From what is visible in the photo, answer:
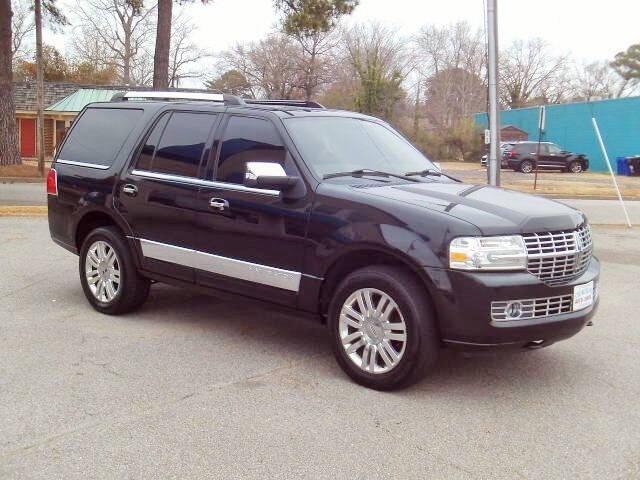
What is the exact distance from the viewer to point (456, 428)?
4109 mm

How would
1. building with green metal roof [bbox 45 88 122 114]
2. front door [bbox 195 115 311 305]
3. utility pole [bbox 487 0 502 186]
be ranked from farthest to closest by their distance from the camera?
1. building with green metal roof [bbox 45 88 122 114]
2. utility pole [bbox 487 0 502 186]
3. front door [bbox 195 115 311 305]

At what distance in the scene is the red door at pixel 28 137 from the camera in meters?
40.7

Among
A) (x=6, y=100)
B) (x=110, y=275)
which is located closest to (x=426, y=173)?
(x=110, y=275)

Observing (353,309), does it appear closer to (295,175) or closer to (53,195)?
(295,175)

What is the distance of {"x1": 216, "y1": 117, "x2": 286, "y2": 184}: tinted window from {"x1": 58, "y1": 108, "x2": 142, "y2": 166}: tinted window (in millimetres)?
1265

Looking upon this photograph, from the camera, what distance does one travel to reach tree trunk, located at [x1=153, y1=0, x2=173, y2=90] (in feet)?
72.4

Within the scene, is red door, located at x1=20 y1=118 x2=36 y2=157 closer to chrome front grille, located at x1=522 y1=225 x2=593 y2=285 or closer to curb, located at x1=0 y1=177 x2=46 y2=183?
curb, located at x1=0 y1=177 x2=46 y2=183

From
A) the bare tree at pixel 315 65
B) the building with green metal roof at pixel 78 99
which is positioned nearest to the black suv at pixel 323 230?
the building with green metal roof at pixel 78 99

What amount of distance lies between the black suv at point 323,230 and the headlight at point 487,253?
0.4 inches

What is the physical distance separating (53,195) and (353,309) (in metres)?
3.73

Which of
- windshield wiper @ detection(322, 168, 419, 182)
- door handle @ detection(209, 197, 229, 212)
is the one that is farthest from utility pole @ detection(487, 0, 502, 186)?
door handle @ detection(209, 197, 229, 212)

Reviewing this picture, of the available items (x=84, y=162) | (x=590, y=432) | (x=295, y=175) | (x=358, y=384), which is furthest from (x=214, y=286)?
(x=590, y=432)

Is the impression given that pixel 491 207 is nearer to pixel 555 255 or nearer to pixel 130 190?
pixel 555 255

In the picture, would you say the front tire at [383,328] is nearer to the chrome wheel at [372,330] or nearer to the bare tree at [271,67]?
the chrome wheel at [372,330]
